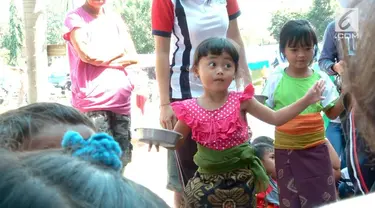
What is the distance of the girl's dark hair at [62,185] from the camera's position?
0.90m

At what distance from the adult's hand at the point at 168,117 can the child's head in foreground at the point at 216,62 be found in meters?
0.24

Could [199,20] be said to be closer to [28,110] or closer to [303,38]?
[303,38]

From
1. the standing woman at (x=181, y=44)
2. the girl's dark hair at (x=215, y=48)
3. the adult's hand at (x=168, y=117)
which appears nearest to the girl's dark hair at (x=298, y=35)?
the standing woman at (x=181, y=44)

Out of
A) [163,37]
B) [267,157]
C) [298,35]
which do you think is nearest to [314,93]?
[298,35]

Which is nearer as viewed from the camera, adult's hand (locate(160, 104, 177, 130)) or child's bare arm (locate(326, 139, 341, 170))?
adult's hand (locate(160, 104, 177, 130))

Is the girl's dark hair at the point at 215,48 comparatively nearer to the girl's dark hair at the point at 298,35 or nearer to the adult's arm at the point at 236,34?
the adult's arm at the point at 236,34

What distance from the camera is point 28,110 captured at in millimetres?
1851

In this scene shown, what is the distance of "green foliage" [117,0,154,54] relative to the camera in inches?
919

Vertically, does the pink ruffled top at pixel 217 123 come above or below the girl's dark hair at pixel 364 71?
below

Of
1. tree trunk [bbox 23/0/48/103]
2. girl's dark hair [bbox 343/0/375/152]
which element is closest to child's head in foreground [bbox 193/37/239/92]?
girl's dark hair [bbox 343/0/375/152]

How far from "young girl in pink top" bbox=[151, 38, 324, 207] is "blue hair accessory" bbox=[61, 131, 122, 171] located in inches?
60.9

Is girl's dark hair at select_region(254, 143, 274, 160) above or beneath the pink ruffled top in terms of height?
beneath

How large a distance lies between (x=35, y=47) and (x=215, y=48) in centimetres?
326

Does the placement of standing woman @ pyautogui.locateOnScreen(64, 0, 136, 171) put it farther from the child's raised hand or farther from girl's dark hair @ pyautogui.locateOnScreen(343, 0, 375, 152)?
girl's dark hair @ pyautogui.locateOnScreen(343, 0, 375, 152)
